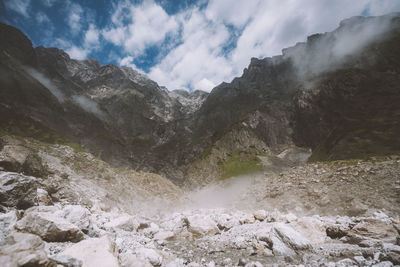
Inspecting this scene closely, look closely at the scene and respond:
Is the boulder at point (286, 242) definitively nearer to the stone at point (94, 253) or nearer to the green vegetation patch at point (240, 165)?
the stone at point (94, 253)

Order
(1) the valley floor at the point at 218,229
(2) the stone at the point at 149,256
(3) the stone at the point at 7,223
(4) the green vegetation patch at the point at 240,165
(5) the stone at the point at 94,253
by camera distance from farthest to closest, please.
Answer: (4) the green vegetation patch at the point at 240,165 < (2) the stone at the point at 149,256 < (1) the valley floor at the point at 218,229 < (3) the stone at the point at 7,223 < (5) the stone at the point at 94,253

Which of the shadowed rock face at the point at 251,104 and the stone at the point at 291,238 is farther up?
the shadowed rock face at the point at 251,104

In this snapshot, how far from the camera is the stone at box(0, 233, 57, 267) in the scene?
3160 mm

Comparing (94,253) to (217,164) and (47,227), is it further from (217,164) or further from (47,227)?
(217,164)

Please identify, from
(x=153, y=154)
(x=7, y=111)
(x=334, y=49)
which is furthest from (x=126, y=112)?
(x=334, y=49)

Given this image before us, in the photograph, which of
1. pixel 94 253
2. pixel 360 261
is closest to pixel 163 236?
pixel 94 253

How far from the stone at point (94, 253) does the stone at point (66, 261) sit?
211mm

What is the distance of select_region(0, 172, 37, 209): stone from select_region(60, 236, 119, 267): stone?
3.99 metres

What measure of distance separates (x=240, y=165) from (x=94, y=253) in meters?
85.3

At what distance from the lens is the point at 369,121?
54.8 m

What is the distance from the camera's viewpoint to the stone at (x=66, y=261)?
153 inches

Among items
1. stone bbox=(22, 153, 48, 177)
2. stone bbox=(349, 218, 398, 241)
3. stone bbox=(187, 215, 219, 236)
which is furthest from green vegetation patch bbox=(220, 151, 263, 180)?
stone bbox=(349, 218, 398, 241)

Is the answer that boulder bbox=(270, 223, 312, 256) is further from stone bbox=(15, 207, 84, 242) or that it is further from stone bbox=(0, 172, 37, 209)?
stone bbox=(0, 172, 37, 209)

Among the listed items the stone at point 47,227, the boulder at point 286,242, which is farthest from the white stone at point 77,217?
the boulder at point 286,242
